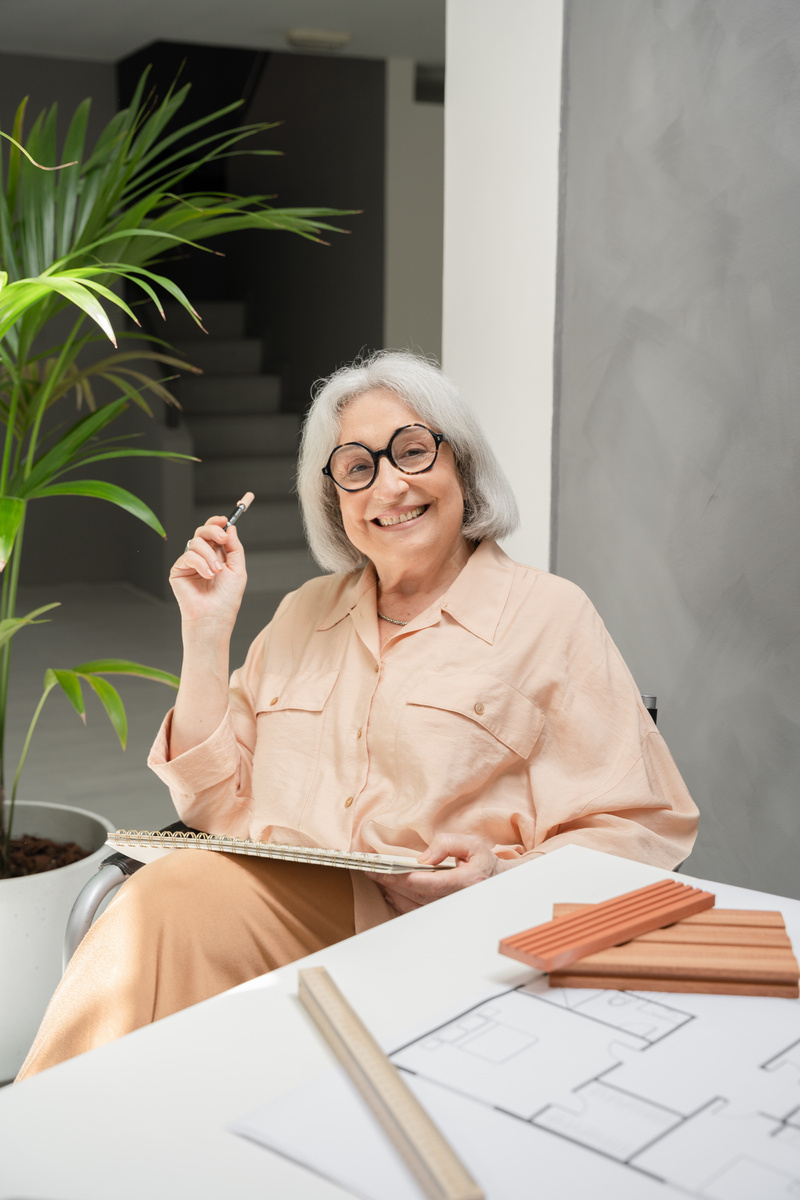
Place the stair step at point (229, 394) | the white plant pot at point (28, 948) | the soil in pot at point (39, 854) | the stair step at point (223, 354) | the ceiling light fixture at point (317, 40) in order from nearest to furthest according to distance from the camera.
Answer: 1. the white plant pot at point (28, 948)
2. the soil in pot at point (39, 854)
3. the ceiling light fixture at point (317, 40)
4. the stair step at point (229, 394)
5. the stair step at point (223, 354)

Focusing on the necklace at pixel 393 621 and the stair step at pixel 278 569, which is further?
the stair step at pixel 278 569

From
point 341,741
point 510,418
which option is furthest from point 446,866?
point 510,418

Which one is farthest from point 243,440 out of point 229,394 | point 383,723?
point 383,723

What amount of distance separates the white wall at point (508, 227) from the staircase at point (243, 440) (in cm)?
473

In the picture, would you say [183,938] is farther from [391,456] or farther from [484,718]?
[391,456]

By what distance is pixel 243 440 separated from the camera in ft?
26.4

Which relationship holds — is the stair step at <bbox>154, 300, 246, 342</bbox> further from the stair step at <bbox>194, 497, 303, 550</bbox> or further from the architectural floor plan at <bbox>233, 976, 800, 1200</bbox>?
the architectural floor plan at <bbox>233, 976, 800, 1200</bbox>

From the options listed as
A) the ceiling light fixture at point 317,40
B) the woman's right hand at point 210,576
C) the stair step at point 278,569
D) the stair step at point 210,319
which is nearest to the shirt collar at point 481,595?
the woman's right hand at point 210,576

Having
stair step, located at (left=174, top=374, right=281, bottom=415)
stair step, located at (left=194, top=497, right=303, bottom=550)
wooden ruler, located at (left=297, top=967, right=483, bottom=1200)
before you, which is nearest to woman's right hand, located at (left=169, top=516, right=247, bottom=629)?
wooden ruler, located at (left=297, top=967, right=483, bottom=1200)

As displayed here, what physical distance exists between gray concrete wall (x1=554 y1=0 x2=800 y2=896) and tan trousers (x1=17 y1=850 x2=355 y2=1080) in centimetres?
92

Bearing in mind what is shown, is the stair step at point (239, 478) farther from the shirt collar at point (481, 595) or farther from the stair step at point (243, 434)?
the shirt collar at point (481, 595)

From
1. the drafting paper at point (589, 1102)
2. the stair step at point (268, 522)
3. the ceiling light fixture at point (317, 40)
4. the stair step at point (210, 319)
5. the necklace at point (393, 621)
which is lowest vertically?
the stair step at point (268, 522)

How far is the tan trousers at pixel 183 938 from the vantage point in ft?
4.07

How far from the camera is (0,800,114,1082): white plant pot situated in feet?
6.95
